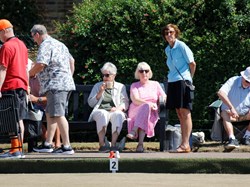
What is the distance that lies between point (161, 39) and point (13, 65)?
4.23m

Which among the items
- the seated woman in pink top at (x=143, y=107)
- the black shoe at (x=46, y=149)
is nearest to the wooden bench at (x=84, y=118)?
the seated woman in pink top at (x=143, y=107)

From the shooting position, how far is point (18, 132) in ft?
45.5

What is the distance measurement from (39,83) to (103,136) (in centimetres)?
109

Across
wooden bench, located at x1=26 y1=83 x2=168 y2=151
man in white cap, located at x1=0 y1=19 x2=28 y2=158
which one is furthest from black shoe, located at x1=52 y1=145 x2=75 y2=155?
wooden bench, located at x1=26 y1=83 x2=168 y2=151

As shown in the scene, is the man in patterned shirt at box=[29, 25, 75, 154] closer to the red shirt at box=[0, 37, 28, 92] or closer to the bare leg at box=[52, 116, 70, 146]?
the bare leg at box=[52, 116, 70, 146]

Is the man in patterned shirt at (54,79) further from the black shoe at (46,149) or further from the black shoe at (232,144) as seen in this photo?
the black shoe at (232,144)

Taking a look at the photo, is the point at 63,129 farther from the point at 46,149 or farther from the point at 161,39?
the point at 161,39

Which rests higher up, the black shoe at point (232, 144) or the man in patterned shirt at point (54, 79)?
the man in patterned shirt at point (54, 79)

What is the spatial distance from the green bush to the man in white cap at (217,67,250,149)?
5.87ft

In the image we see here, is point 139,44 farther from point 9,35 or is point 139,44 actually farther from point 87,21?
point 9,35

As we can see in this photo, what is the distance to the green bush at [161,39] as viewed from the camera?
57.0ft

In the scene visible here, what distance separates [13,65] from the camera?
13.8 m

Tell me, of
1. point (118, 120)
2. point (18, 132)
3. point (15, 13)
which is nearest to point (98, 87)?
point (118, 120)

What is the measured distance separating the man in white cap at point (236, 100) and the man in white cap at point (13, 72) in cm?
280
